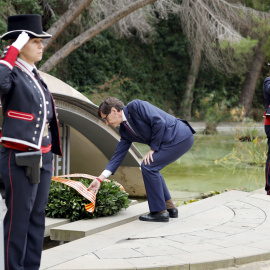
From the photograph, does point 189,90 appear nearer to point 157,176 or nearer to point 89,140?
point 89,140

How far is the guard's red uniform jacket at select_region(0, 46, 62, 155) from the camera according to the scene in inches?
125

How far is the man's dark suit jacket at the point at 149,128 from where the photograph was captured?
5.24 metres

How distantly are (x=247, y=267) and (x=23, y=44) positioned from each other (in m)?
2.19

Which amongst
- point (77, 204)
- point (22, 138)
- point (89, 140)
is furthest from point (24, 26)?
point (89, 140)

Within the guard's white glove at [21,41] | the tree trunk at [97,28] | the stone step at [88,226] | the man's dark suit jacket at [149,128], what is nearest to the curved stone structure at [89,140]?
the man's dark suit jacket at [149,128]

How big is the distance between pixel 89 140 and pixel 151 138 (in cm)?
289

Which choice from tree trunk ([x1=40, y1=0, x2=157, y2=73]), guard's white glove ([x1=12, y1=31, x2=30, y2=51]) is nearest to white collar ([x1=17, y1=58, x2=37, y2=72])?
guard's white glove ([x1=12, y1=31, x2=30, y2=51])

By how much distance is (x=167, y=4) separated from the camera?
18438mm

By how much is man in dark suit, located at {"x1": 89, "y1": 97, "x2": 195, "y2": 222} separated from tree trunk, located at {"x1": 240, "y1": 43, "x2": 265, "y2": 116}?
68.0ft

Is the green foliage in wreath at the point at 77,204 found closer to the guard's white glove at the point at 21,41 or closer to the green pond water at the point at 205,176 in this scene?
the green pond water at the point at 205,176

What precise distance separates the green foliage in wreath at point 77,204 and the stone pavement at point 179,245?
36cm

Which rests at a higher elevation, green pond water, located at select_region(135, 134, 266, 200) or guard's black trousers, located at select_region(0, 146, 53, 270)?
guard's black trousers, located at select_region(0, 146, 53, 270)

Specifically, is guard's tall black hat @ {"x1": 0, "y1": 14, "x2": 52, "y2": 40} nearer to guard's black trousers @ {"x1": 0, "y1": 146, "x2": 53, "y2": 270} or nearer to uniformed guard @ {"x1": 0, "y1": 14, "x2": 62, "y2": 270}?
uniformed guard @ {"x1": 0, "y1": 14, "x2": 62, "y2": 270}

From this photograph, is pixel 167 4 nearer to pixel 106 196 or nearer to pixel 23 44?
pixel 106 196
